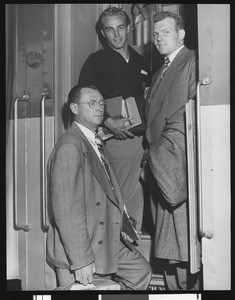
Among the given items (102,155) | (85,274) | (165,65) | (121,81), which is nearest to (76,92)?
(121,81)

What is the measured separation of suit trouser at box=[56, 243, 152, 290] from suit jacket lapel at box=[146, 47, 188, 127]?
614 mm

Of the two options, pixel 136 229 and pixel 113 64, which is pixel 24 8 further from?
pixel 136 229

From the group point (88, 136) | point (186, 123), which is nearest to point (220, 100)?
point (186, 123)

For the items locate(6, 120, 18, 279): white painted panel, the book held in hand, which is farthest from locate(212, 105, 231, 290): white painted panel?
locate(6, 120, 18, 279): white painted panel

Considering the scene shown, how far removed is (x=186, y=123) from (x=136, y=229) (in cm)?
55

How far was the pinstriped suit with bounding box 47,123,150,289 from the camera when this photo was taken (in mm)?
2877

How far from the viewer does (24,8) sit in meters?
3.00

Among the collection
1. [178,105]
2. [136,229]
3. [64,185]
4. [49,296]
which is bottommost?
[49,296]

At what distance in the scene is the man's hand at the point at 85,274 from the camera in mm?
2887

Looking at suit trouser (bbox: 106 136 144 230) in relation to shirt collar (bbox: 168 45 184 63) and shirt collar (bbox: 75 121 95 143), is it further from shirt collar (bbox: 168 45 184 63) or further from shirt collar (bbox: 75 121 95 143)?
shirt collar (bbox: 168 45 184 63)

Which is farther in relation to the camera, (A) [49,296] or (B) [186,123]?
(A) [49,296]

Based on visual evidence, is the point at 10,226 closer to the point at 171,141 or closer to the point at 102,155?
the point at 102,155

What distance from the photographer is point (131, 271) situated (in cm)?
293

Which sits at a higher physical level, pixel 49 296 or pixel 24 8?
pixel 24 8
